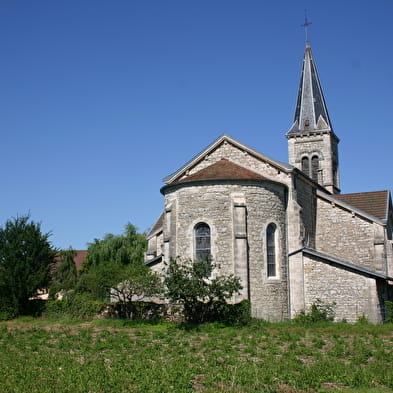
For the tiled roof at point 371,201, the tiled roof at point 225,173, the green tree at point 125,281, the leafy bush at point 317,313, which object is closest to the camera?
the green tree at point 125,281

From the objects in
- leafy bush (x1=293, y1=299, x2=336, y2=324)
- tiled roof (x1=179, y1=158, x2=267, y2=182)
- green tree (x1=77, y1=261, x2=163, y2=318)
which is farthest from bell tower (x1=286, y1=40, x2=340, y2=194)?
green tree (x1=77, y1=261, x2=163, y2=318)

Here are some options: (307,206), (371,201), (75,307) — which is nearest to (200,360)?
(75,307)

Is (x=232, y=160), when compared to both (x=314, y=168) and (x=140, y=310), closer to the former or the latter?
(x=140, y=310)

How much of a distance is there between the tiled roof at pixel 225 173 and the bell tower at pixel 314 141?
16488 millimetres

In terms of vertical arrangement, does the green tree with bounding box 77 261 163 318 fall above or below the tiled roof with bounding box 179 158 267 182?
below

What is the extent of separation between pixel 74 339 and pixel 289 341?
709 cm

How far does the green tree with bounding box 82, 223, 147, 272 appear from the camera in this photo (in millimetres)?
41938

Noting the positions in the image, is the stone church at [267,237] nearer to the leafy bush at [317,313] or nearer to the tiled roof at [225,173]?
the tiled roof at [225,173]

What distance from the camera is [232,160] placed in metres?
26.8

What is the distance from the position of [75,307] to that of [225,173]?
9686 mm

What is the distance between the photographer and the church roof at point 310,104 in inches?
1631

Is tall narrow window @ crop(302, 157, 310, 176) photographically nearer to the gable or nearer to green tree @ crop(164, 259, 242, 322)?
the gable

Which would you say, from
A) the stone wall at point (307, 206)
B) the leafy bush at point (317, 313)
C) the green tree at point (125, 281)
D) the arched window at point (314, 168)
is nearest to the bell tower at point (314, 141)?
the arched window at point (314, 168)

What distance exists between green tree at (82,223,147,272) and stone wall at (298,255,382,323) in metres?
20.2
